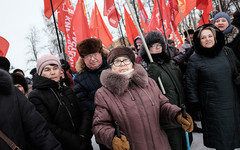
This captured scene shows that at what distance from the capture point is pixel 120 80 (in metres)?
1.50

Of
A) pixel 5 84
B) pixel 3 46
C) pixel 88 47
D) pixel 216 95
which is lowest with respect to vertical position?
pixel 216 95

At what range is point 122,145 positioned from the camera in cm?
117

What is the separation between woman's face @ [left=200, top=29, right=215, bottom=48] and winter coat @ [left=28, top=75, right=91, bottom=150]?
175 centimetres

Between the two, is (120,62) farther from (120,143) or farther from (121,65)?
(120,143)

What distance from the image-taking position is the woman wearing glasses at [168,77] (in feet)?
6.26

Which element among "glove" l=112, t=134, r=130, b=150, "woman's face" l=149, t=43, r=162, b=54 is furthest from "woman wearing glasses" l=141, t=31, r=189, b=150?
"glove" l=112, t=134, r=130, b=150

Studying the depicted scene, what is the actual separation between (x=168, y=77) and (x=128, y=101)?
2.80 feet

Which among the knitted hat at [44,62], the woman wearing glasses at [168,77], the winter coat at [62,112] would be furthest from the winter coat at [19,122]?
the woman wearing glasses at [168,77]

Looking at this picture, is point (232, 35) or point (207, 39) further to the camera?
point (232, 35)

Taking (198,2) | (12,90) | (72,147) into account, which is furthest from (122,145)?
(198,2)

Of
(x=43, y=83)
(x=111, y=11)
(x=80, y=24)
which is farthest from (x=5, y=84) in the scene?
(x=111, y=11)

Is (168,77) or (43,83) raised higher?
(43,83)

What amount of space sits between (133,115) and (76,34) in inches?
111

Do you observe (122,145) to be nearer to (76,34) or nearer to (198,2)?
(76,34)
